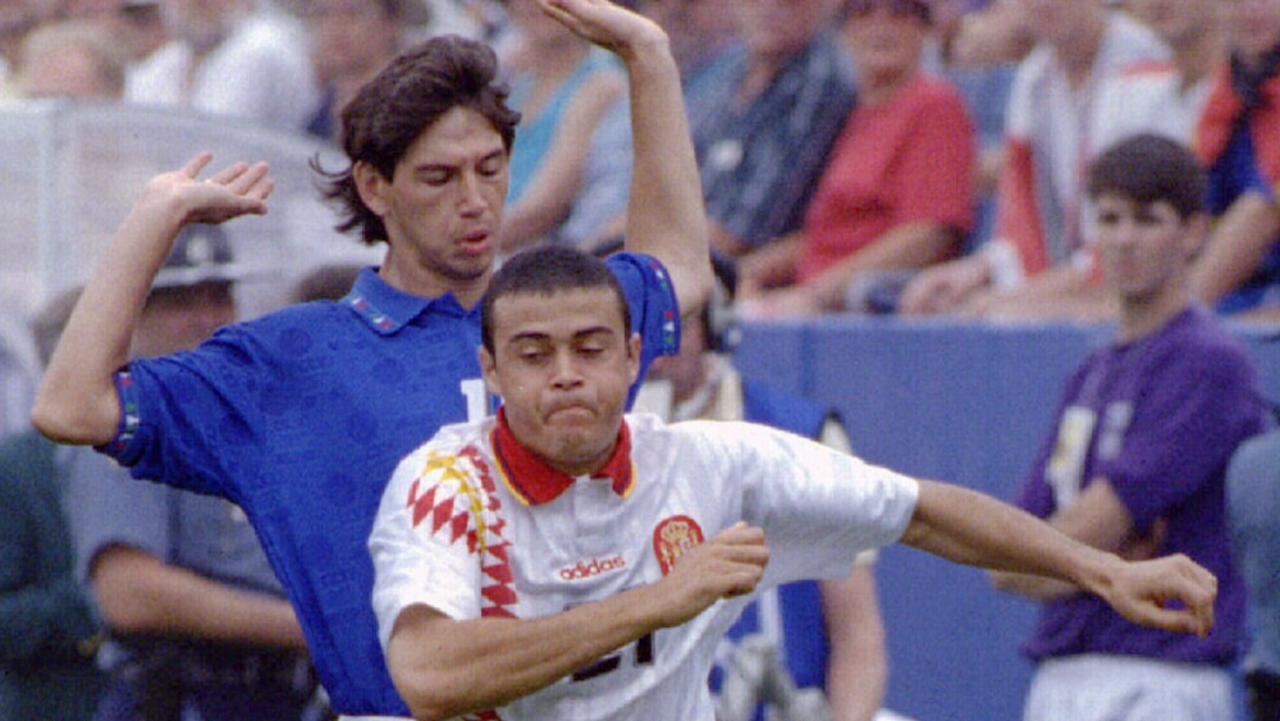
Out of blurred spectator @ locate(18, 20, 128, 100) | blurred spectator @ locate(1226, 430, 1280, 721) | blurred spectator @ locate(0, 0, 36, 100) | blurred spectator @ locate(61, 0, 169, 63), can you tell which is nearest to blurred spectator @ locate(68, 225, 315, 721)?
blurred spectator @ locate(1226, 430, 1280, 721)

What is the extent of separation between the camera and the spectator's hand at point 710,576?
3.28 m

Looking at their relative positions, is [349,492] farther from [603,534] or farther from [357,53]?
[357,53]

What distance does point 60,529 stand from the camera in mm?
6723

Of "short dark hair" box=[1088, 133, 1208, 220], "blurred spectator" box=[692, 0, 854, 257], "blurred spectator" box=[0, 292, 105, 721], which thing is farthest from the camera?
"blurred spectator" box=[692, 0, 854, 257]

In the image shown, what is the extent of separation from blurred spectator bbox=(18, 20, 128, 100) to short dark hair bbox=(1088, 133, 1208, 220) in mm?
4922

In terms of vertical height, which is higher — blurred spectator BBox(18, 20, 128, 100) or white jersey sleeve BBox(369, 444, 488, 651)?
white jersey sleeve BBox(369, 444, 488, 651)

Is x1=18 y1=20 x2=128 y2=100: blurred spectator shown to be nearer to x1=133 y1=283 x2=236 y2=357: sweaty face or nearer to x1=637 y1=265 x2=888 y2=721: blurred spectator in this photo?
x1=133 y1=283 x2=236 y2=357: sweaty face

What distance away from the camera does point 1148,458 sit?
5.89 meters

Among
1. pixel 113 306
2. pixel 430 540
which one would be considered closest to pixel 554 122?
pixel 113 306

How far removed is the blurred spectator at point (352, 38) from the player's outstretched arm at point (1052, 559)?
6551 millimetres

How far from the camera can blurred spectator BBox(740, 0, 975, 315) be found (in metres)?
8.36

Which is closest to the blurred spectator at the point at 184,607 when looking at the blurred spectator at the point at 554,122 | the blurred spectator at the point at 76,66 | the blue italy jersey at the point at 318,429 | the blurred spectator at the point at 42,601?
the blurred spectator at the point at 42,601

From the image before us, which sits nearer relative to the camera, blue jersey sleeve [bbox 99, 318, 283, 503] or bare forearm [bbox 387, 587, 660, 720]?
bare forearm [bbox 387, 587, 660, 720]

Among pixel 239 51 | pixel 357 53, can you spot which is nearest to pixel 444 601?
pixel 357 53
